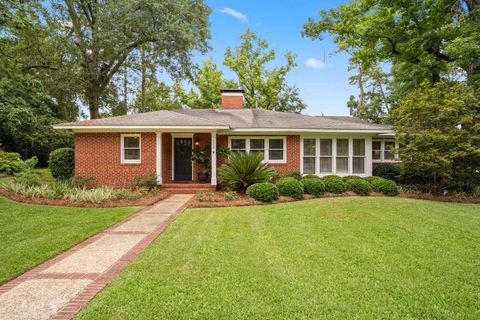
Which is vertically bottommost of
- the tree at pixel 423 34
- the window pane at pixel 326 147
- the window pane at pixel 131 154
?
the window pane at pixel 131 154

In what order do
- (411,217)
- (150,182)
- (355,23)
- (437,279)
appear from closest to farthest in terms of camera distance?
(437,279) → (411,217) → (150,182) → (355,23)

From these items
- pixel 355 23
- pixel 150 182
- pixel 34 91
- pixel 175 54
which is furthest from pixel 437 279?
pixel 34 91

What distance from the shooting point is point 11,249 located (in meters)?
4.74

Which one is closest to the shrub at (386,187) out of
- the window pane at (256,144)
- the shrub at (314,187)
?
the shrub at (314,187)

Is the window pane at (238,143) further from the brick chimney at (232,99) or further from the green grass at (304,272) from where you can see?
the green grass at (304,272)

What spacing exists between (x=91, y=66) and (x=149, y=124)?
10.7 metres

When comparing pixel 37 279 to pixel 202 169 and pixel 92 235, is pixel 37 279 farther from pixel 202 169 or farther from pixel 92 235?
pixel 202 169

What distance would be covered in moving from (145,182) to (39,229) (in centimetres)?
524

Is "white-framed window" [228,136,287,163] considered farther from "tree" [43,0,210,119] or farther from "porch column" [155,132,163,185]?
"tree" [43,0,210,119]

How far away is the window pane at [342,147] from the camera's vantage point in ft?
44.4

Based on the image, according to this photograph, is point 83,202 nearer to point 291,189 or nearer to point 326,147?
point 291,189

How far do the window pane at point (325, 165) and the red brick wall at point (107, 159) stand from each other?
8.20 meters

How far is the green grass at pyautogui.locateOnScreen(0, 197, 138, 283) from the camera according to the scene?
4.32 metres

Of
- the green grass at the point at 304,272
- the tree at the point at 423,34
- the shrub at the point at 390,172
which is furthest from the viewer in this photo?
the shrub at the point at 390,172
